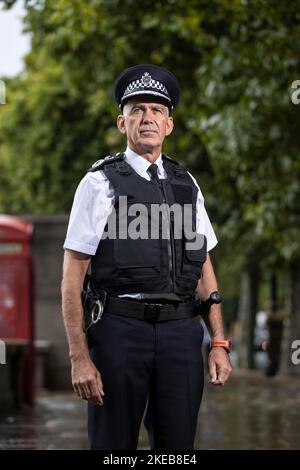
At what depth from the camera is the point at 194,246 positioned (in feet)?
17.1

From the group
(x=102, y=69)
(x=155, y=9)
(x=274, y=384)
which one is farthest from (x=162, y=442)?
(x=274, y=384)

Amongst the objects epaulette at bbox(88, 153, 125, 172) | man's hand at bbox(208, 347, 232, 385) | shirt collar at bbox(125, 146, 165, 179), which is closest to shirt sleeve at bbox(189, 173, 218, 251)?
shirt collar at bbox(125, 146, 165, 179)

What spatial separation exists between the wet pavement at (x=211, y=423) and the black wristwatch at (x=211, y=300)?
5.01 meters

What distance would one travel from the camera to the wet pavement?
36.3 ft

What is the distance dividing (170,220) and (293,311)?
27.7 meters

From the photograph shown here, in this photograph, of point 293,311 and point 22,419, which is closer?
point 22,419

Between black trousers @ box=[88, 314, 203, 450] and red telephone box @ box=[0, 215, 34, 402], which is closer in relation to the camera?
black trousers @ box=[88, 314, 203, 450]

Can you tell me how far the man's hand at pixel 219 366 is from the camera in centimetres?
513

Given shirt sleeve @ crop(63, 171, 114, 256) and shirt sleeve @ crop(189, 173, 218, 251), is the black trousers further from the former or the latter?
shirt sleeve @ crop(189, 173, 218, 251)

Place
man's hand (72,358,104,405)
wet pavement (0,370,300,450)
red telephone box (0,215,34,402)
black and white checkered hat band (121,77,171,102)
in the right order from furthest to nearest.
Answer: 1. red telephone box (0,215,34,402)
2. wet pavement (0,370,300,450)
3. black and white checkered hat band (121,77,171,102)
4. man's hand (72,358,104,405)

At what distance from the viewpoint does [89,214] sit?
16.7 feet

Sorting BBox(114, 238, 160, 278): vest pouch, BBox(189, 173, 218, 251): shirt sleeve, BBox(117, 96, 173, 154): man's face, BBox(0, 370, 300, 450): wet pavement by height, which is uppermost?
BBox(117, 96, 173, 154): man's face

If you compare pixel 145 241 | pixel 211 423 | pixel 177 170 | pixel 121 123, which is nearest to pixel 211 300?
pixel 145 241

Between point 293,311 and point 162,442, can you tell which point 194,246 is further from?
point 293,311
